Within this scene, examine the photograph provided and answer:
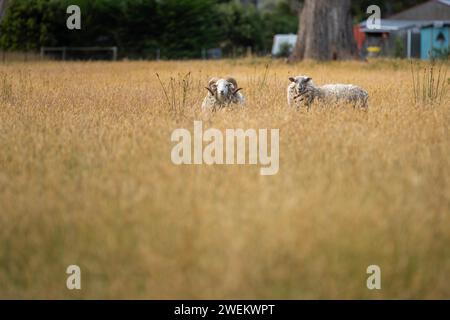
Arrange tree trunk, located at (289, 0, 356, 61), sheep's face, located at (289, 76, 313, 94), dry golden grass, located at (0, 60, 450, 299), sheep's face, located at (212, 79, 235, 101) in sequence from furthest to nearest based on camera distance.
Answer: tree trunk, located at (289, 0, 356, 61) < sheep's face, located at (289, 76, 313, 94) < sheep's face, located at (212, 79, 235, 101) < dry golden grass, located at (0, 60, 450, 299)

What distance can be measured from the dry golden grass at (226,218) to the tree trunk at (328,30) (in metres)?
18.8

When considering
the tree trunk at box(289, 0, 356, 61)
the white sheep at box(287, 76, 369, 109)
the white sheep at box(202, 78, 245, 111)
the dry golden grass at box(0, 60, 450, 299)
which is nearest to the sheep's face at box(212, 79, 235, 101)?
the white sheep at box(202, 78, 245, 111)

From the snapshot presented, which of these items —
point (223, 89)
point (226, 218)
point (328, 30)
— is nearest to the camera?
point (226, 218)

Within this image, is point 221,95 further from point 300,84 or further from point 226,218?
point 226,218

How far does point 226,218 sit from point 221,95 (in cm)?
586

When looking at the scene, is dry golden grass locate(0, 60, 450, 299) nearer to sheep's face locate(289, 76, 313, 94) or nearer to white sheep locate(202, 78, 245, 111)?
white sheep locate(202, 78, 245, 111)

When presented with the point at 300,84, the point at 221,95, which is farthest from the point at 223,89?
the point at 300,84

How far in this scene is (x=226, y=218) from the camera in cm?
510

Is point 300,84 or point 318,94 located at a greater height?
point 300,84

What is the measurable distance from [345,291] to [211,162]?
8.73 feet

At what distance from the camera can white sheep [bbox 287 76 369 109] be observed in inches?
436
